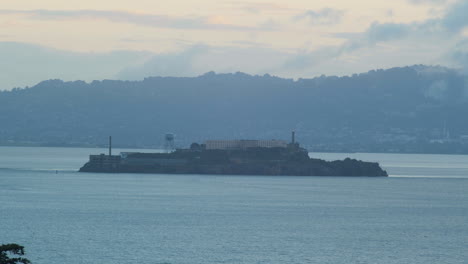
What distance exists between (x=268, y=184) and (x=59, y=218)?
4873cm

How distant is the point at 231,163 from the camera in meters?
139

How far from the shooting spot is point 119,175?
135 meters

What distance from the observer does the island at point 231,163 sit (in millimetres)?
137750

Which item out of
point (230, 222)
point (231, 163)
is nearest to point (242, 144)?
point (231, 163)

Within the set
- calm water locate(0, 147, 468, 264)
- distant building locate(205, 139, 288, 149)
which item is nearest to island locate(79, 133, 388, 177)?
distant building locate(205, 139, 288, 149)

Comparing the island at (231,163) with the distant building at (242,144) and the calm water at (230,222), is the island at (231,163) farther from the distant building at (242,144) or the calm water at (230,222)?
the calm water at (230,222)

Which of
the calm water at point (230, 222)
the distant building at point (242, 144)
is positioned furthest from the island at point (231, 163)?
the calm water at point (230, 222)

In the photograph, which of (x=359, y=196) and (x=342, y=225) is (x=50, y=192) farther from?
(x=342, y=225)

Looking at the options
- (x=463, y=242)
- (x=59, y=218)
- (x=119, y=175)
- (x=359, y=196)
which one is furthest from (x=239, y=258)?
(x=119, y=175)

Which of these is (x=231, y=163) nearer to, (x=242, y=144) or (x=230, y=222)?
(x=242, y=144)

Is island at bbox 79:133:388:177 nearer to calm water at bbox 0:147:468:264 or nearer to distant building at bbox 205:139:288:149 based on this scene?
distant building at bbox 205:139:288:149

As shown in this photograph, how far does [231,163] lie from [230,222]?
71143mm

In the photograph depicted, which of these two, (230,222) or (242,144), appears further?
(242,144)

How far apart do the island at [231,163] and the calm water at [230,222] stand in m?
23.4
